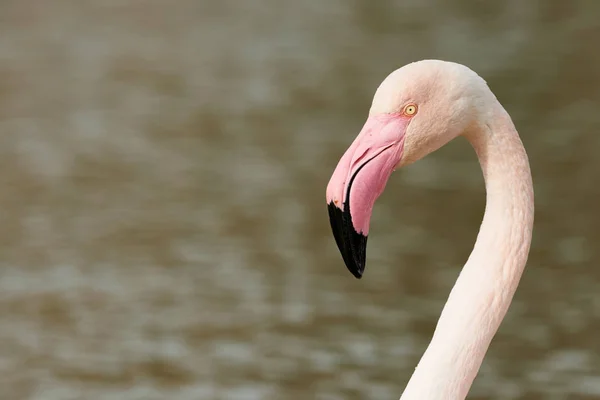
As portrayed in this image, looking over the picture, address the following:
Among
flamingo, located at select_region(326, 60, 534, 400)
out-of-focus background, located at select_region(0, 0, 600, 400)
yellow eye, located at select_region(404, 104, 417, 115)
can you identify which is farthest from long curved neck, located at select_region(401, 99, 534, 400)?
out-of-focus background, located at select_region(0, 0, 600, 400)

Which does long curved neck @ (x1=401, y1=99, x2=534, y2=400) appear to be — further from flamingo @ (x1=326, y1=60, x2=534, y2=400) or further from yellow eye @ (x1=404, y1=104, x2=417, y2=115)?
yellow eye @ (x1=404, y1=104, x2=417, y2=115)

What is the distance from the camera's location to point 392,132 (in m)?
2.93

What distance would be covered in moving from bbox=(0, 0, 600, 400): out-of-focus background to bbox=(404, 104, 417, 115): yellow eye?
3.60 meters

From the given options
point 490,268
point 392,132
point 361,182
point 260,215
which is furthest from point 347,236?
point 260,215

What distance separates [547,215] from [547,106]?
283cm

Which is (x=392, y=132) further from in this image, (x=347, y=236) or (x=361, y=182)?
(x=347, y=236)

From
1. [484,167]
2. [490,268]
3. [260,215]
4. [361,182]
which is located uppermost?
[260,215]

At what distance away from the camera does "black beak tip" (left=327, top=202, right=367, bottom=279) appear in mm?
2826

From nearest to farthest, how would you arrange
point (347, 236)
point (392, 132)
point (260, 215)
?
point (347, 236), point (392, 132), point (260, 215)

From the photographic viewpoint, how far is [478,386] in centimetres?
633

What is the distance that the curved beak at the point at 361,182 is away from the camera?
2.83 metres

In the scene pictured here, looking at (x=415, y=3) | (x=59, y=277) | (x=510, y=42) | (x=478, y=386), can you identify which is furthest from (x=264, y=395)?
(x=415, y=3)

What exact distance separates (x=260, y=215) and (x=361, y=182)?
6.27 metres

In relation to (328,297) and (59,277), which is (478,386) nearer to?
(328,297)
